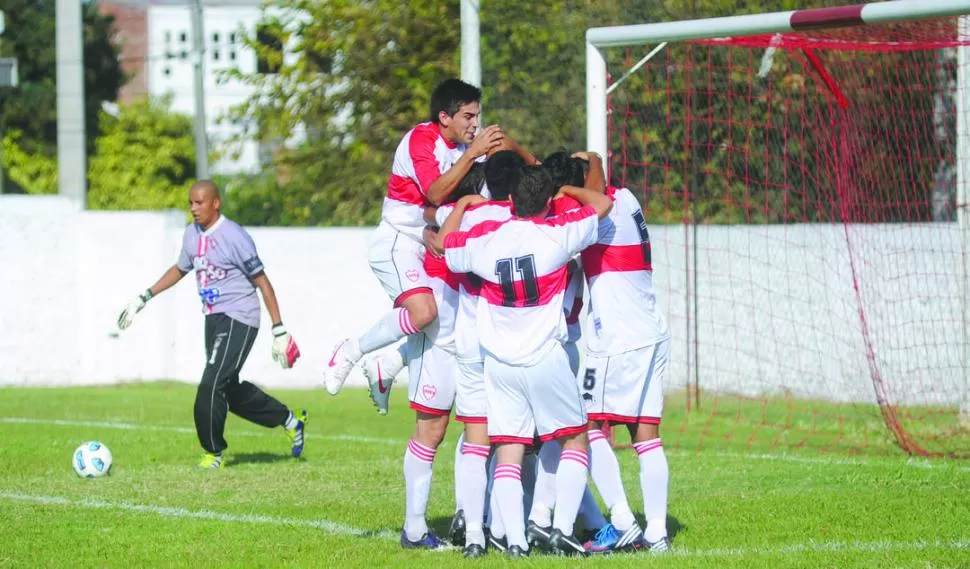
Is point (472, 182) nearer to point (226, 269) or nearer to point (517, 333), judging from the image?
point (517, 333)

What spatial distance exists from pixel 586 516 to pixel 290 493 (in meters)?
2.38

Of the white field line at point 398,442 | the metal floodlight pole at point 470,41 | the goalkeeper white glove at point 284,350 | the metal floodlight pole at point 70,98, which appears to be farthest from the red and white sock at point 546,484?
the metal floodlight pole at point 70,98

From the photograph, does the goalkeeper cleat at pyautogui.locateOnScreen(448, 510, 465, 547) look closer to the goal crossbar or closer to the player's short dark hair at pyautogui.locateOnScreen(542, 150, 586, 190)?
the player's short dark hair at pyautogui.locateOnScreen(542, 150, 586, 190)

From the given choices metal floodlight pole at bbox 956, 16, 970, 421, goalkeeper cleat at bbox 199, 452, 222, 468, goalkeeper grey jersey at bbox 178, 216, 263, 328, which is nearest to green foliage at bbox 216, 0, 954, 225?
metal floodlight pole at bbox 956, 16, 970, 421

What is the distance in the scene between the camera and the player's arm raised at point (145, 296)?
1020 cm

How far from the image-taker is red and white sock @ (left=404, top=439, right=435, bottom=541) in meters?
6.89

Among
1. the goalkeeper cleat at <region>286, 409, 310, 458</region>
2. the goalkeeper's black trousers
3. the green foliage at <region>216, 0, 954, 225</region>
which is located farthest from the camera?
the green foliage at <region>216, 0, 954, 225</region>

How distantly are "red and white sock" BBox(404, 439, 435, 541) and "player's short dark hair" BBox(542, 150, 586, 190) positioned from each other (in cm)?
158

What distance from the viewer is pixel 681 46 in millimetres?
16953

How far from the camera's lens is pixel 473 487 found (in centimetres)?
674

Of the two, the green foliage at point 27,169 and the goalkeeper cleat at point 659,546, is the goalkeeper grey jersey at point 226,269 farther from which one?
the green foliage at point 27,169

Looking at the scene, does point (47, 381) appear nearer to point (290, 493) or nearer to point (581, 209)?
point (290, 493)

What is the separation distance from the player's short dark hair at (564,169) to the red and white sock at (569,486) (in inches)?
54.0

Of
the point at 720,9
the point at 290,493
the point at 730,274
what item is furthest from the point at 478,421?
the point at 720,9
